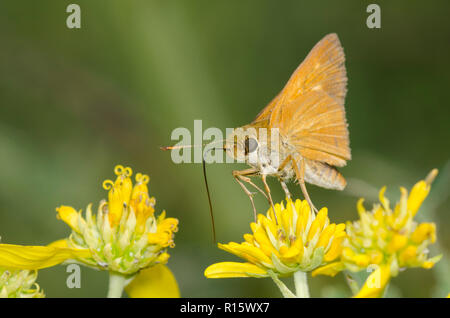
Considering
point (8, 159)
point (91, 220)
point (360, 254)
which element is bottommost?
point (360, 254)

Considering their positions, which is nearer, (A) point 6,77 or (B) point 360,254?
(B) point 360,254

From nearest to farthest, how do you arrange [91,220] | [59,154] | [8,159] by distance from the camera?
1. [91,220]
2. [8,159]
3. [59,154]

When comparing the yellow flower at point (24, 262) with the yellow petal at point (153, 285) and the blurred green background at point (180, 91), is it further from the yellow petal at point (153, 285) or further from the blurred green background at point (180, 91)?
the blurred green background at point (180, 91)

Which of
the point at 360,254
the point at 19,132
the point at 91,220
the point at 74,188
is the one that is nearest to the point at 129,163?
the point at 74,188

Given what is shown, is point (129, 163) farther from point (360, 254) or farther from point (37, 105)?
point (360, 254)

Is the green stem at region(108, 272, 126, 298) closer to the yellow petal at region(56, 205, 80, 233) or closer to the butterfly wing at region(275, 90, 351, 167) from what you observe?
the yellow petal at region(56, 205, 80, 233)

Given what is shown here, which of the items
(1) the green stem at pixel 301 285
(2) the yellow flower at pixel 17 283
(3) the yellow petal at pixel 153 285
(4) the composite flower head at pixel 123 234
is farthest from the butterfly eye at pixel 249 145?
(2) the yellow flower at pixel 17 283
